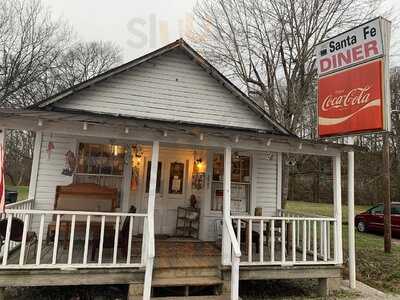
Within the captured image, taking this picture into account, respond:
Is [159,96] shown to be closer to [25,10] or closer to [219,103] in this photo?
[219,103]

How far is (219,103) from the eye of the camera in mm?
9391

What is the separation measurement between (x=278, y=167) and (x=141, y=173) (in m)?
3.80

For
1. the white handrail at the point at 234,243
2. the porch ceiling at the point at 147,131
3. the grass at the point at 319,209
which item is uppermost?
the porch ceiling at the point at 147,131

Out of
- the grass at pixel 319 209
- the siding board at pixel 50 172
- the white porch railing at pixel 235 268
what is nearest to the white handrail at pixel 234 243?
the white porch railing at pixel 235 268

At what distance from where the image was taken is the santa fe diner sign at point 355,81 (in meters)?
6.45

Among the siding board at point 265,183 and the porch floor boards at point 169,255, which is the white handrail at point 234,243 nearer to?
the porch floor boards at point 169,255

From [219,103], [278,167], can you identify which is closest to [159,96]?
[219,103]

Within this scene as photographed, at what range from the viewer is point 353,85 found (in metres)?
7.06

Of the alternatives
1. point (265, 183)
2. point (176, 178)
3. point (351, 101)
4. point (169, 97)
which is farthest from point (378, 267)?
point (169, 97)

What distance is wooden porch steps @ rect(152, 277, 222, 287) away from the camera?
5.69 metres

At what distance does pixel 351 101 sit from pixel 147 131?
14.4ft

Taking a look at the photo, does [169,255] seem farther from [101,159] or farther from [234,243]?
[101,159]

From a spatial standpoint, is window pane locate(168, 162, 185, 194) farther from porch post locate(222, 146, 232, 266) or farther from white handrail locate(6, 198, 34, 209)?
white handrail locate(6, 198, 34, 209)

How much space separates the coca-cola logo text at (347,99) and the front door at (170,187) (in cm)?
370
